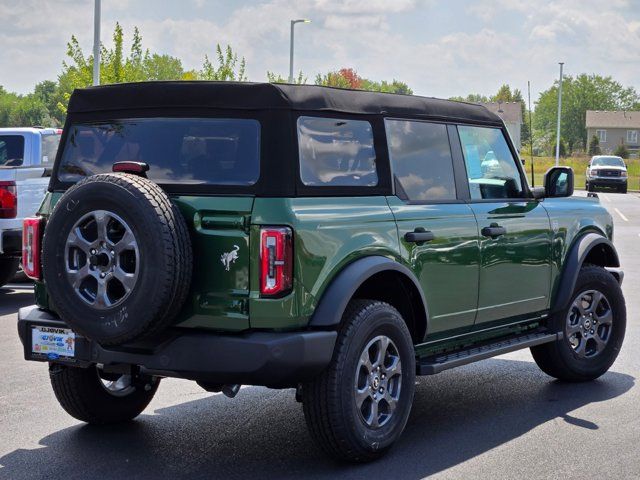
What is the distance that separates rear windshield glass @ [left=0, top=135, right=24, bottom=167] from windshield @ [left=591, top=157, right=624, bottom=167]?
154ft

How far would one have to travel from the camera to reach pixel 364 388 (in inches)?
229

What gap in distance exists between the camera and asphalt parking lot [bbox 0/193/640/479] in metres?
5.73

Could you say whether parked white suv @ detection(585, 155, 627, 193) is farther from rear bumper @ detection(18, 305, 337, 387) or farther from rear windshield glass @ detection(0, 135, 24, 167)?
rear bumper @ detection(18, 305, 337, 387)

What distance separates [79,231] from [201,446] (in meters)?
1.45

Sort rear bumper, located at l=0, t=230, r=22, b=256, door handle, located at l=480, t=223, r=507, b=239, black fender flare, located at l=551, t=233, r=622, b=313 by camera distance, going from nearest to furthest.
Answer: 1. door handle, located at l=480, t=223, r=507, b=239
2. black fender flare, located at l=551, t=233, r=622, b=313
3. rear bumper, located at l=0, t=230, r=22, b=256

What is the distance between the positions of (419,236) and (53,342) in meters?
2.06

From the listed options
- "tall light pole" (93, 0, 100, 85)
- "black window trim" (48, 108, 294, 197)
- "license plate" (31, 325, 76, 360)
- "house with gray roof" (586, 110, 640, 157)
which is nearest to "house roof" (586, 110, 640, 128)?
"house with gray roof" (586, 110, 640, 157)

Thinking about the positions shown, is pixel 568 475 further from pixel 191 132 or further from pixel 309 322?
pixel 191 132

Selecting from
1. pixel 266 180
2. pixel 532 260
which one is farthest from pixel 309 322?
pixel 532 260

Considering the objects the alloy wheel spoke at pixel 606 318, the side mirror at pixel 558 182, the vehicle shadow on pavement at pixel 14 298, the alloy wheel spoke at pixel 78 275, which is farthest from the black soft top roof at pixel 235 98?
the vehicle shadow on pavement at pixel 14 298

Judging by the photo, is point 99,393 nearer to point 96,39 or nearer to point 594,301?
point 594,301

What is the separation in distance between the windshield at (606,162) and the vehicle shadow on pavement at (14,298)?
4646cm

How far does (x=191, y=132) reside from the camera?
19.0 ft

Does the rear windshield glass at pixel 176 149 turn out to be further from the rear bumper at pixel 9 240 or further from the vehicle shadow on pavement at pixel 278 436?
the rear bumper at pixel 9 240
